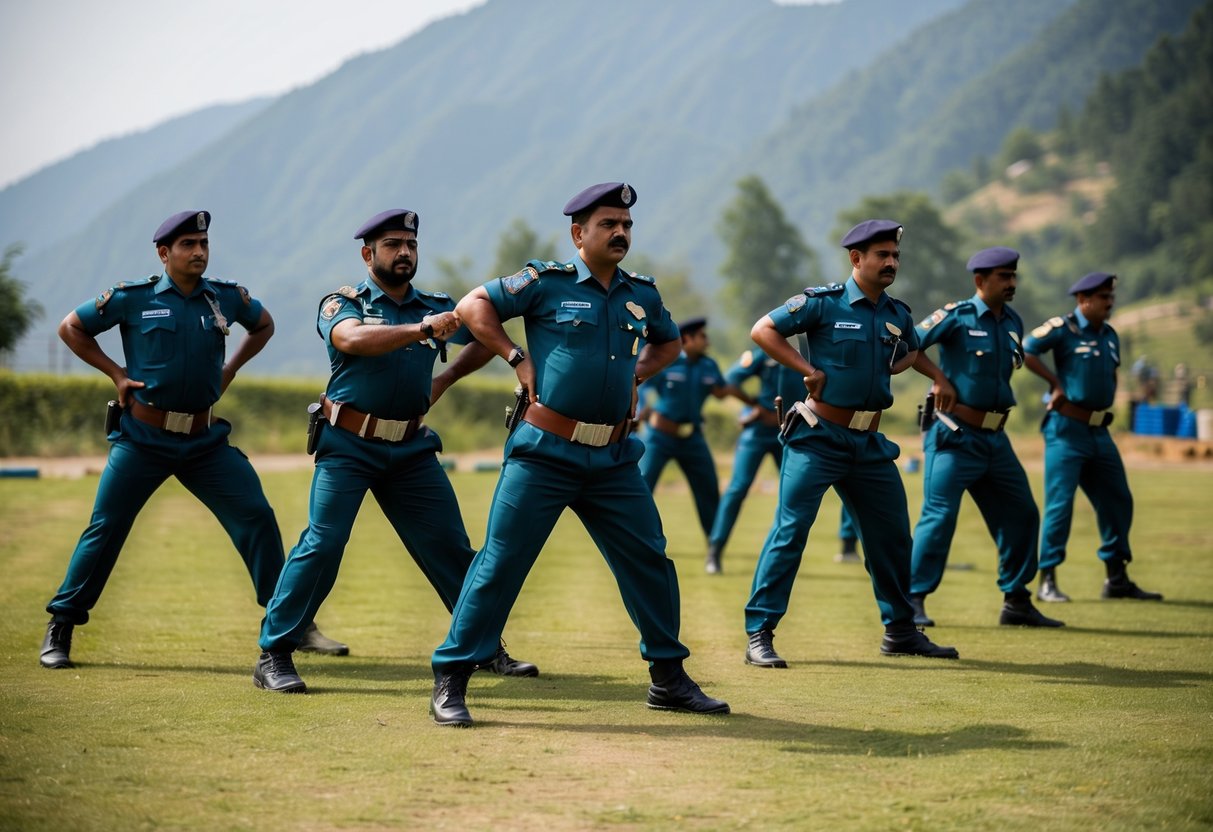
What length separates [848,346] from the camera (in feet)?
26.6

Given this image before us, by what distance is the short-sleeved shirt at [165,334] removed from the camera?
25.4 feet

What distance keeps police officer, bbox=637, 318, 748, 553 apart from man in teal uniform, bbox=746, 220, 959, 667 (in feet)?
17.2

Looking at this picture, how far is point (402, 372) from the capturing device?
7.07m

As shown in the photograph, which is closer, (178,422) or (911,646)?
(178,422)

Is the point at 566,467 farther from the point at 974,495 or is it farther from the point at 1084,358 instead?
the point at 1084,358

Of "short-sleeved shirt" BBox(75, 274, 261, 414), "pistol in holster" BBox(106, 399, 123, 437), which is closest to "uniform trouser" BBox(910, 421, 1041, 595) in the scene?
"short-sleeved shirt" BBox(75, 274, 261, 414)

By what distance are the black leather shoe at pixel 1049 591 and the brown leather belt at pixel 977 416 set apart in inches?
82.2

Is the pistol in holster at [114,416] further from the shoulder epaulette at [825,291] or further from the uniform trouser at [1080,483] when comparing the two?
the uniform trouser at [1080,483]

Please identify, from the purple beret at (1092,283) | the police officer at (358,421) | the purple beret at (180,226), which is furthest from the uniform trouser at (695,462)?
the police officer at (358,421)

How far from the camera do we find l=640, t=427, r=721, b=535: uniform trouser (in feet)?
44.6

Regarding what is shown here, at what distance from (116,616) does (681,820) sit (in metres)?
5.98

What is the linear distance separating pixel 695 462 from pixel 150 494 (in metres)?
6.71

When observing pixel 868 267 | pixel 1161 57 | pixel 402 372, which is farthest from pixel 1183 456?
pixel 1161 57

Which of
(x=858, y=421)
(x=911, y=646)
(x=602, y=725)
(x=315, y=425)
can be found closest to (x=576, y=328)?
(x=315, y=425)
